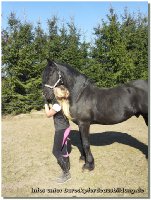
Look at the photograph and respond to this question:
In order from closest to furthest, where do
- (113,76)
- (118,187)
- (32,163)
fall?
(118,187) < (32,163) < (113,76)

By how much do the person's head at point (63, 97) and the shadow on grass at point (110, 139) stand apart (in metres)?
1.92

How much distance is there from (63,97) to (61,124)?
0.47 meters

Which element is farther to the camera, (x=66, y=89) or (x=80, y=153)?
(x=80, y=153)

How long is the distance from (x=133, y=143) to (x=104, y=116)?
7.47 ft

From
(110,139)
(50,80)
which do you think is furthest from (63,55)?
(50,80)

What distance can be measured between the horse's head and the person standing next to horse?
138mm

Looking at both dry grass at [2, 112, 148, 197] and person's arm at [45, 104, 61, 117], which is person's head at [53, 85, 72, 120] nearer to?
person's arm at [45, 104, 61, 117]

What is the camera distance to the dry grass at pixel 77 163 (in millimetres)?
5040

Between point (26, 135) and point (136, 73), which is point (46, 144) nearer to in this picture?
point (26, 135)

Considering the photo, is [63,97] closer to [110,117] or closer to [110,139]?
[110,117]

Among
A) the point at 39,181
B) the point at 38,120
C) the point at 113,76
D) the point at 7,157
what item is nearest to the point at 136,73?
the point at 113,76

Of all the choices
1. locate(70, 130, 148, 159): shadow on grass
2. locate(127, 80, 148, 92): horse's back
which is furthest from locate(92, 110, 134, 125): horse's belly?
locate(70, 130, 148, 159): shadow on grass

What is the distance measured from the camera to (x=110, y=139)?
7.96 meters

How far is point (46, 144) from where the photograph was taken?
7648mm
